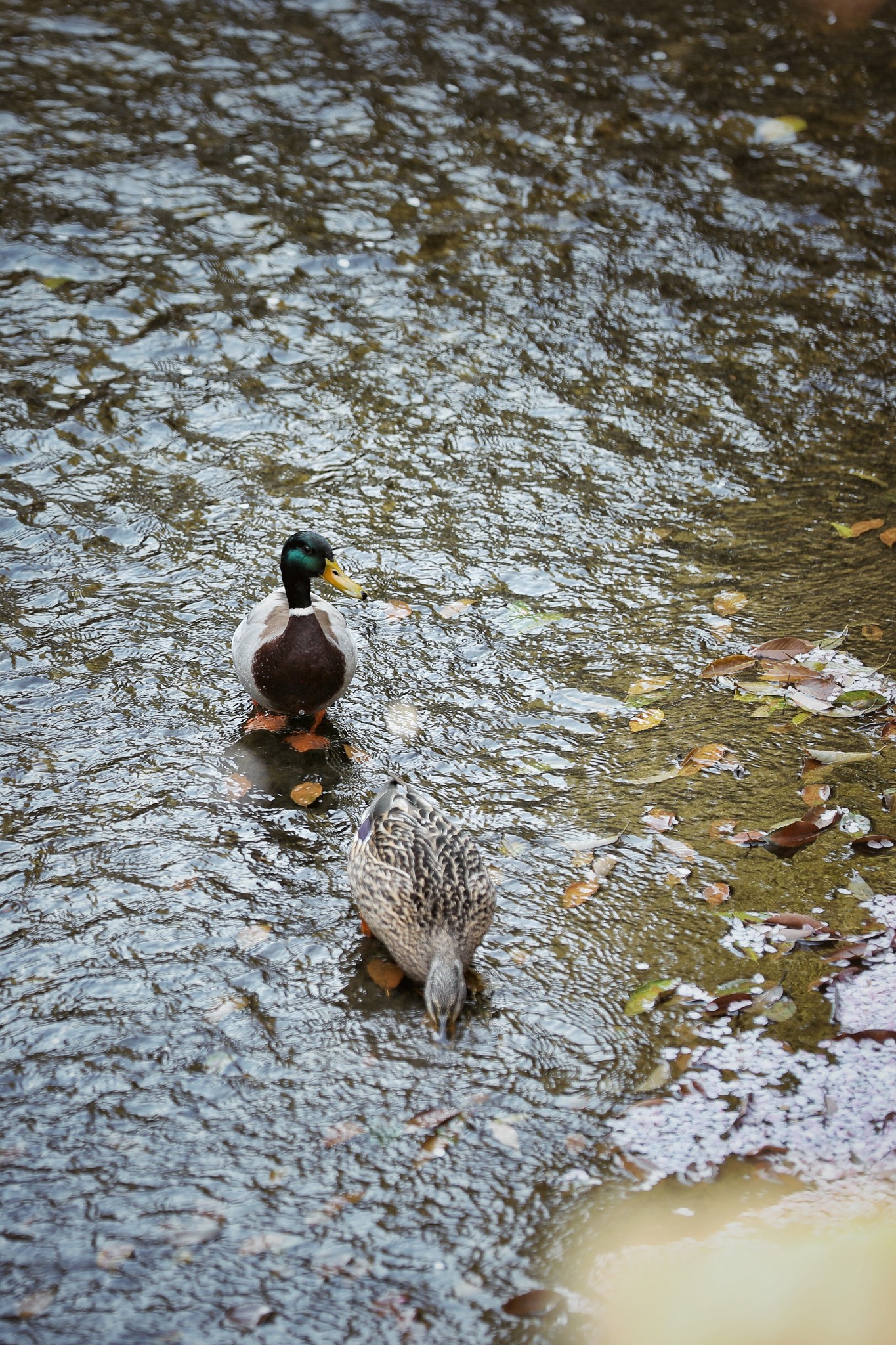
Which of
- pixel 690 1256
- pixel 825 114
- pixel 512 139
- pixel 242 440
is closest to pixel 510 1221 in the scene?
pixel 690 1256

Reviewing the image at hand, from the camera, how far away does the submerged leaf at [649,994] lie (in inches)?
148

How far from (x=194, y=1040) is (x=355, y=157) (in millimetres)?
7286

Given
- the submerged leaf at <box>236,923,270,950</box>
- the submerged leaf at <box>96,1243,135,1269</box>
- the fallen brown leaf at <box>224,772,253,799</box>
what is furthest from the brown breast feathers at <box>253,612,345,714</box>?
the submerged leaf at <box>96,1243,135,1269</box>

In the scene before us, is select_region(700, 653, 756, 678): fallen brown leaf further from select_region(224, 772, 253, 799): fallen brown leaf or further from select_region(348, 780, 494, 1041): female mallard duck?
select_region(224, 772, 253, 799): fallen brown leaf

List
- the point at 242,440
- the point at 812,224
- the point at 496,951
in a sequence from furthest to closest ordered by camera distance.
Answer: the point at 812,224, the point at 242,440, the point at 496,951

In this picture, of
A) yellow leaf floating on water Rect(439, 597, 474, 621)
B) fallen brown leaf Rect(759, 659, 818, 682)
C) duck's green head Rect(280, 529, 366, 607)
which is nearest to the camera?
duck's green head Rect(280, 529, 366, 607)

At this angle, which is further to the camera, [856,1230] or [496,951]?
[496,951]

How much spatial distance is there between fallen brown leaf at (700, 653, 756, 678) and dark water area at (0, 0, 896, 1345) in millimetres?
131

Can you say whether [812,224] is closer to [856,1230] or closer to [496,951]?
[496,951]

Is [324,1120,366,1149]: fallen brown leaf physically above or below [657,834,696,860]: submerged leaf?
below

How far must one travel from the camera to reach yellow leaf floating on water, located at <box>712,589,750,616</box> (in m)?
5.65

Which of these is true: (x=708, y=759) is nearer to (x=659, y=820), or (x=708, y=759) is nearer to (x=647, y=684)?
(x=659, y=820)

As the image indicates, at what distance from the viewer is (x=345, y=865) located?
14.3ft

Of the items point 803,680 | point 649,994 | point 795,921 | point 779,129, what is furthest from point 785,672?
point 779,129
